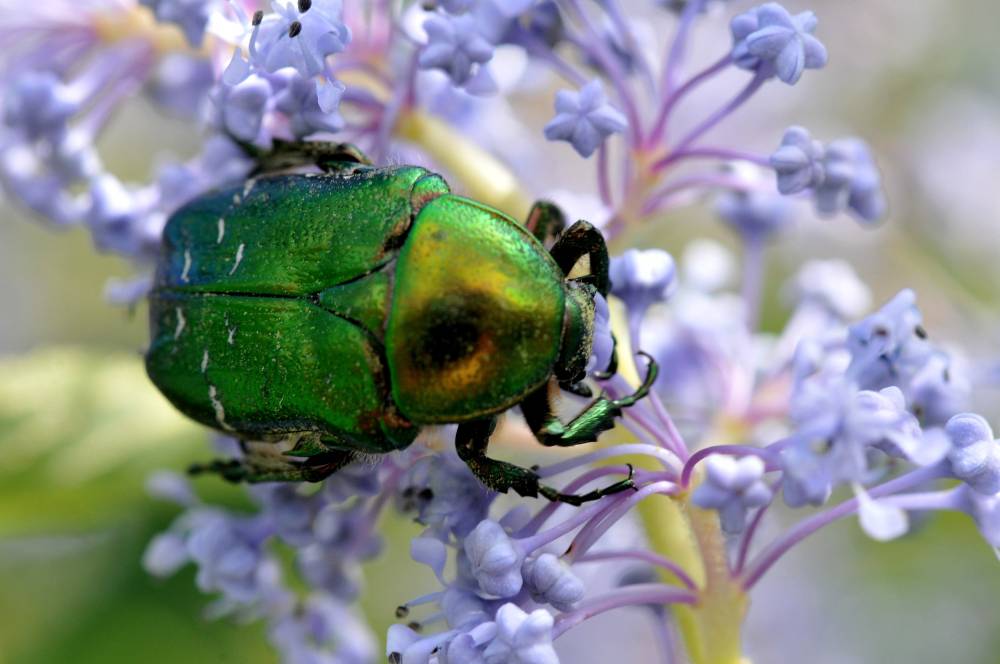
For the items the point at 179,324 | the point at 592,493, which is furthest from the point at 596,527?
the point at 179,324

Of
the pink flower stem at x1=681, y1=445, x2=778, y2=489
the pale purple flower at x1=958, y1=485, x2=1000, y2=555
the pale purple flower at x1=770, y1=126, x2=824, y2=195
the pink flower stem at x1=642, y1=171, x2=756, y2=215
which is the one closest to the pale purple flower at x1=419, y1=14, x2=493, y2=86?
the pink flower stem at x1=642, y1=171, x2=756, y2=215

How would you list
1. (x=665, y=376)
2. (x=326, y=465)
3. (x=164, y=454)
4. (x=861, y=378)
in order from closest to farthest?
(x=861, y=378) < (x=326, y=465) < (x=665, y=376) < (x=164, y=454)

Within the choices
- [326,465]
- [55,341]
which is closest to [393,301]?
[326,465]

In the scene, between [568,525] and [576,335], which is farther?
[576,335]

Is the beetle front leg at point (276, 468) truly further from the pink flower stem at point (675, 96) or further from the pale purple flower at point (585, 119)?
the pink flower stem at point (675, 96)

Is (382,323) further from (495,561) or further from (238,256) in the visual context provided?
(495,561)

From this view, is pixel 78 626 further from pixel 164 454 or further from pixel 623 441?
pixel 623 441

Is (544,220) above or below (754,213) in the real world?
above
